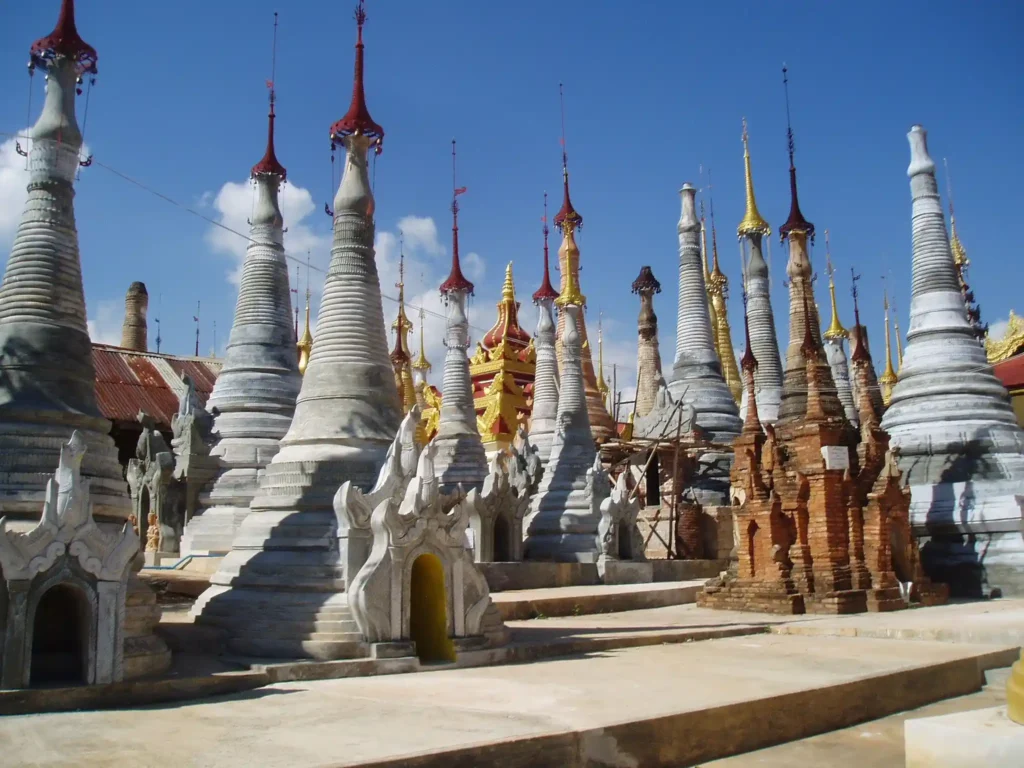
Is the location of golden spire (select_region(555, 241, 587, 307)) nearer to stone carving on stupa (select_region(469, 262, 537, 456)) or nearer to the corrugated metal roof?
stone carving on stupa (select_region(469, 262, 537, 456))

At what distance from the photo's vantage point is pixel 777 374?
123 feet

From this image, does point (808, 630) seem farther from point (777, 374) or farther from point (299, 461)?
point (777, 374)

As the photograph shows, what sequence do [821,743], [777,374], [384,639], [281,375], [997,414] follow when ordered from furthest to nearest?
1. [777,374]
2. [997,414]
3. [281,375]
4. [384,639]
5. [821,743]

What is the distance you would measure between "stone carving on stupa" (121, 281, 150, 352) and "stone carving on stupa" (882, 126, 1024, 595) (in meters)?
29.1

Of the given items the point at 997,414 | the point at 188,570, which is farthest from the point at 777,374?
the point at 188,570

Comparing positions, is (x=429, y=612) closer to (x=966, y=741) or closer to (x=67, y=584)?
(x=67, y=584)

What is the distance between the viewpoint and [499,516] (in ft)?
80.0

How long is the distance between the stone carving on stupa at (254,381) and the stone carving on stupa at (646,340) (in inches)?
719

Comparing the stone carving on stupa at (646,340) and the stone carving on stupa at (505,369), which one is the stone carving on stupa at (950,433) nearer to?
the stone carving on stupa at (646,340)

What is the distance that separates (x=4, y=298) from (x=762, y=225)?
32.9 m

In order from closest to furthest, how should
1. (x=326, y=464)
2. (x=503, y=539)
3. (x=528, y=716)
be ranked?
(x=528, y=716) < (x=326, y=464) < (x=503, y=539)

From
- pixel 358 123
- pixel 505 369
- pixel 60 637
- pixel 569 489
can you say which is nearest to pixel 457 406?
pixel 569 489

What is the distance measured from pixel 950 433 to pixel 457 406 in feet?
42.1

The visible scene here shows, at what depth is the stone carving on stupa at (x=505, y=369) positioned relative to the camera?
4075 cm
